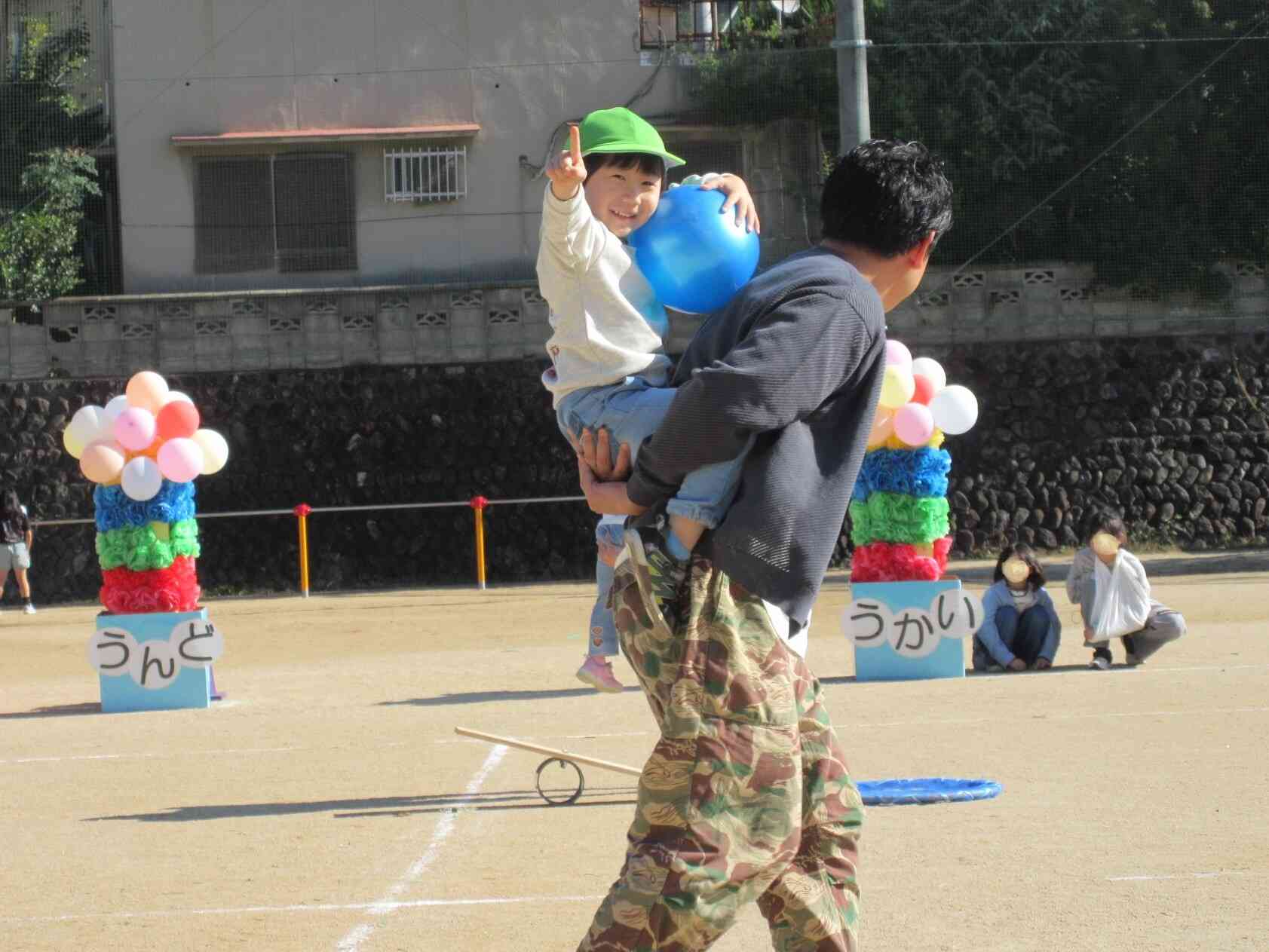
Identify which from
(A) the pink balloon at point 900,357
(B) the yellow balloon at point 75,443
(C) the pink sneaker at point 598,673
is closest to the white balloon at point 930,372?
(A) the pink balloon at point 900,357

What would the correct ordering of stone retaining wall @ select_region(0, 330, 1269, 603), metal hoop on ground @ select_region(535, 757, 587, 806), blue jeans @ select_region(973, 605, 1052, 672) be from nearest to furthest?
1. metal hoop on ground @ select_region(535, 757, 587, 806)
2. blue jeans @ select_region(973, 605, 1052, 672)
3. stone retaining wall @ select_region(0, 330, 1269, 603)

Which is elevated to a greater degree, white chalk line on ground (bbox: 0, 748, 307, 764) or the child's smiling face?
the child's smiling face

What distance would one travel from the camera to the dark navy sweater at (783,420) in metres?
3.17

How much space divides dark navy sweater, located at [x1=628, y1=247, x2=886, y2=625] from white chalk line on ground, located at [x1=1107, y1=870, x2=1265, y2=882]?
252 cm

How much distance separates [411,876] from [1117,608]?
6.89 m

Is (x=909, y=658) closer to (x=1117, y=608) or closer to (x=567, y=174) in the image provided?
(x=1117, y=608)

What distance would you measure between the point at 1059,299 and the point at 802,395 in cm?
2214

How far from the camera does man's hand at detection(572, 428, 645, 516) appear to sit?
348cm

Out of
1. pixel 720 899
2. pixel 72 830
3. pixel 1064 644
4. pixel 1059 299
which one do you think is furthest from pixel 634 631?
pixel 1059 299

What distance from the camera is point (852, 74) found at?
17016 mm

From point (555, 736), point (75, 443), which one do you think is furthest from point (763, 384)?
point (75, 443)

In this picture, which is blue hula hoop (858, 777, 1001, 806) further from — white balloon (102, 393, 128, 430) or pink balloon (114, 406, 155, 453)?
white balloon (102, 393, 128, 430)

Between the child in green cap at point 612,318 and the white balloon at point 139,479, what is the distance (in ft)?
27.5

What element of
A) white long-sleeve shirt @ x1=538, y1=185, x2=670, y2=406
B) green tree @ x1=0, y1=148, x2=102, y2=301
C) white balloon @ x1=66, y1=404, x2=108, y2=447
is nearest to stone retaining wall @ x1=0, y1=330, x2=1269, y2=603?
green tree @ x1=0, y1=148, x2=102, y2=301
